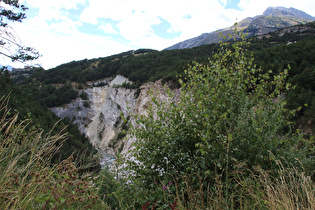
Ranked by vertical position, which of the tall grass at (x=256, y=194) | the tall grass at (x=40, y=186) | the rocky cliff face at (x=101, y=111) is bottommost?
the rocky cliff face at (x=101, y=111)

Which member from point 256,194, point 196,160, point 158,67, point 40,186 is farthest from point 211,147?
point 158,67

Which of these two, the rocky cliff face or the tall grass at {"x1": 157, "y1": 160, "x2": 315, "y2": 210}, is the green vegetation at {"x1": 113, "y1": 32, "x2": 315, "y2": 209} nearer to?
the tall grass at {"x1": 157, "y1": 160, "x2": 315, "y2": 210}

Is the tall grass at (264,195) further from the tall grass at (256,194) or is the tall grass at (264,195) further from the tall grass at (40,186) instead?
the tall grass at (40,186)

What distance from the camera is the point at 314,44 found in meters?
18.3

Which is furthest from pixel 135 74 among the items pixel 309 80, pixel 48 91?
pixel 309 80

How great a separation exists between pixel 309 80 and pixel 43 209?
1578 centimetres

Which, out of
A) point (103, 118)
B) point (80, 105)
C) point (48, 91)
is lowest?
point (103, 118)

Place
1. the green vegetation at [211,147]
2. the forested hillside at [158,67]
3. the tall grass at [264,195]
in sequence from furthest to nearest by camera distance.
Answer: the forested hillside at [158,67], the green vegetation at [211,147], the tall grass at [264,195]

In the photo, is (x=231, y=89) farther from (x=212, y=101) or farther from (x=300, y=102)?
(x=300, y=102)

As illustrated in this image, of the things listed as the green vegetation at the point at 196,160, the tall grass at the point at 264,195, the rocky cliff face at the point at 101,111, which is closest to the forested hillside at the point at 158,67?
the rocky cliff face at the point at 101,111

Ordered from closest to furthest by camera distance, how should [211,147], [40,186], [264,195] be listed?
[40,186]
[264,195]
[211,147]

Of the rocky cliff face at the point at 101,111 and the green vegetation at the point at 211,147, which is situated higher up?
the green vegetation at the point at 211,147

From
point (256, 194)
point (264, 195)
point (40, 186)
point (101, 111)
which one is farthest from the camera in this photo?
point (101, 111)

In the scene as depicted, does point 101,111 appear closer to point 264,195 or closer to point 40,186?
point 40,186
